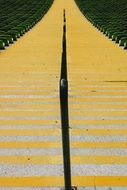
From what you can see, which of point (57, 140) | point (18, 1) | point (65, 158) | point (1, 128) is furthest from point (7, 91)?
point (18, 1)

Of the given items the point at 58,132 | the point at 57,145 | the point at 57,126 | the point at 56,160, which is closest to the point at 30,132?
the point at 58,132

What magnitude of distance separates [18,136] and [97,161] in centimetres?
157

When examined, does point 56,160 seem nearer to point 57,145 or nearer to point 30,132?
point 57,145

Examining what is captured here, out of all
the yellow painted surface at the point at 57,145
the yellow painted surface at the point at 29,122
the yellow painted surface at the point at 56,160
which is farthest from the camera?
the yellow painted surface at the point at 29,122

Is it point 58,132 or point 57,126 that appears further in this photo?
point 57,126

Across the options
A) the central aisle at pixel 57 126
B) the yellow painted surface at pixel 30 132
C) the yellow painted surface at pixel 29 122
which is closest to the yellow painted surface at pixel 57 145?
the central aisle at pixel 57 126

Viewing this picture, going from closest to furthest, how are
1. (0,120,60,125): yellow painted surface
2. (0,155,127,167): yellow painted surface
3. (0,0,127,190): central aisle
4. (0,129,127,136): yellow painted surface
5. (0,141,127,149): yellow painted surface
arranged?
(0,0,127,190): central aisle, (0,155,127,167): yellow painted surface, (0,141,127,149): yellow painted surface, (0,129,127,136): yellow painted surface, (0,120,60,125): yellow painted surface

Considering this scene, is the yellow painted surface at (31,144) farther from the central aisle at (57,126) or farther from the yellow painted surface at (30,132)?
the yellow painted surface at (30,132)

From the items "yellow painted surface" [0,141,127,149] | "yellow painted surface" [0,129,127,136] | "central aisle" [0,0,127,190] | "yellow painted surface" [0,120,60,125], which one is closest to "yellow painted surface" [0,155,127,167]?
"central aisle" [0,0,127,190]

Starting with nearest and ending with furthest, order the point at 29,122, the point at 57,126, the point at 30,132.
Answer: the point at 30,132 → the point at 57,126 → the point at 29,122

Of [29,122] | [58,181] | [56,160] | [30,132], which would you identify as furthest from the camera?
[29,122]

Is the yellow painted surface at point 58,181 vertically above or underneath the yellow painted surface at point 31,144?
above

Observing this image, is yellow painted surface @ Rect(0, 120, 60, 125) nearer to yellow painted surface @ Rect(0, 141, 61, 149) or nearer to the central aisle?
the central aisle

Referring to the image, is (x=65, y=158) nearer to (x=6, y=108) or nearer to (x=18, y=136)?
(x=18, y=136)
